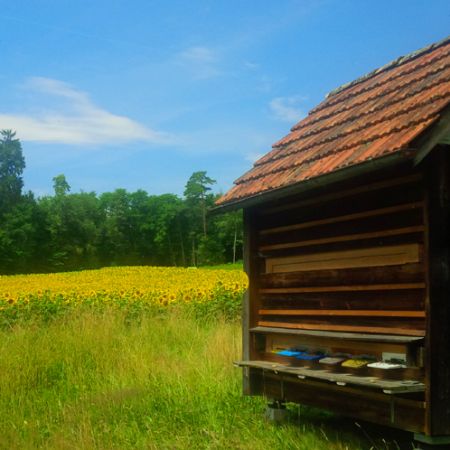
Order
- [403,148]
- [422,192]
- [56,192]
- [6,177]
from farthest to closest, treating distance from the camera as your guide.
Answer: [56,192], [6,177], [422,192], [403,148]

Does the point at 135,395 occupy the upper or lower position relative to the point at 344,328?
lower

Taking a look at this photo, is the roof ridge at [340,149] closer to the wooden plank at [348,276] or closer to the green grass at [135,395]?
the wooden plank at [348,276]

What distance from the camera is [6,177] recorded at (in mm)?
66125

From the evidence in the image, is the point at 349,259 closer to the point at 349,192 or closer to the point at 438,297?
the point at 349,192

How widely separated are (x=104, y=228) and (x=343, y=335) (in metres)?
67.3

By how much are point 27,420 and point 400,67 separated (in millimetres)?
5302

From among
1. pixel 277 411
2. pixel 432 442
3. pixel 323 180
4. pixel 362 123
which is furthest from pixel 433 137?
pixel 277 411

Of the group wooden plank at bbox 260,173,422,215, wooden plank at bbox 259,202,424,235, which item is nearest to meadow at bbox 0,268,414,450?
wooden plank at bbox 259,202,424,235

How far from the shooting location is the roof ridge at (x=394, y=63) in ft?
23.0

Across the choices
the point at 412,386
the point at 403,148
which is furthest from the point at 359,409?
the point at 403,148

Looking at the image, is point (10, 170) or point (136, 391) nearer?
point (136, 391)

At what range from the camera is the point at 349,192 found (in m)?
5.83

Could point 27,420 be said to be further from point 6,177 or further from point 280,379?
point 6,177

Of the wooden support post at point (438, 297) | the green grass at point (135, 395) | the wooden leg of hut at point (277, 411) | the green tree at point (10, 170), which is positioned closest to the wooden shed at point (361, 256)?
the wooden support post at point (438, 297)
